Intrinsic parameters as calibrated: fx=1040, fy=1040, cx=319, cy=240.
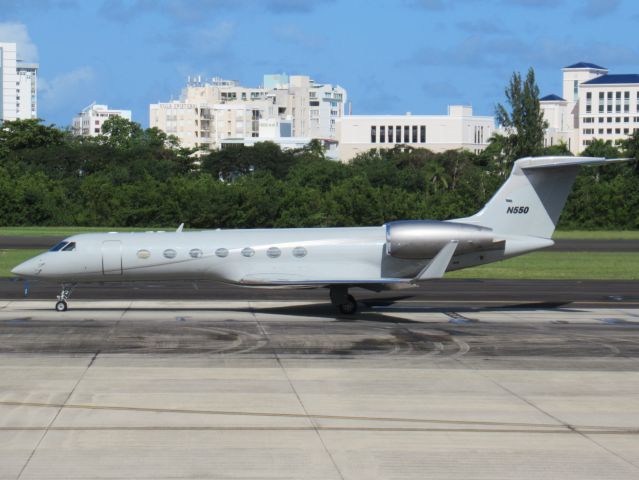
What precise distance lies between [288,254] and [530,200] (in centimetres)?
722

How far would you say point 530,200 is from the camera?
30203 mm

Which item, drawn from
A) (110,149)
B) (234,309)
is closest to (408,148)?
(110,149)

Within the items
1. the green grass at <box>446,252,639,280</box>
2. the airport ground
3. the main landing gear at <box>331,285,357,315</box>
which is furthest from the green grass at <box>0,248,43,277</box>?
the green grass at <box>446,252,639,280</box>

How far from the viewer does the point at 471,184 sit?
87500mm

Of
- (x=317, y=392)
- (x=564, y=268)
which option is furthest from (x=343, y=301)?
(x=564, y=268)

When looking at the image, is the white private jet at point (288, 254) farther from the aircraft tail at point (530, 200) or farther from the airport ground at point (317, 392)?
the airport ground at point (317, 392)

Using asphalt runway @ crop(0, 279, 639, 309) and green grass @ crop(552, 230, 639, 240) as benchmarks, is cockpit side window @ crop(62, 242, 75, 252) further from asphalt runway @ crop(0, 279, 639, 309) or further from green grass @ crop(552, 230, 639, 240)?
green grass @ crop(552, 230, 639, 240)

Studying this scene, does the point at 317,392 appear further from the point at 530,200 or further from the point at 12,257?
the point at 12,257

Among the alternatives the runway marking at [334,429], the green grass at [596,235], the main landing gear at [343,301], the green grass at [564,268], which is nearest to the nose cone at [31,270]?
the main landing gear at [343,301]

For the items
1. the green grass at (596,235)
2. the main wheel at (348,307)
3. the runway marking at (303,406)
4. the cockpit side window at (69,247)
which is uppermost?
the cockpit side window at (69,247)

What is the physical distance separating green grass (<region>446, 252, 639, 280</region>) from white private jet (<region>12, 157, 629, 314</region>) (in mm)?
14509

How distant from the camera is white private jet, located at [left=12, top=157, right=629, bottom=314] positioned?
2906 cm

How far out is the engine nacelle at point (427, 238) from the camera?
28.9 metres

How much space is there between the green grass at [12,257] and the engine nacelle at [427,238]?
67.3 feet
